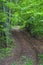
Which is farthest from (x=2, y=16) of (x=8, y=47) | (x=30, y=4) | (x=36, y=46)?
(x=36, y=46)

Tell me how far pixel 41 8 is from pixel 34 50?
4.94 metres

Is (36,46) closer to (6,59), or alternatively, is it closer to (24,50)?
(24,50)

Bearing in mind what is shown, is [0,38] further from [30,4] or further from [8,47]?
[30,4]

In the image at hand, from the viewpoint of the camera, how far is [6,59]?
35.1 ft

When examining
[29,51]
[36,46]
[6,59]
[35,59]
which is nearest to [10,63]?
[6,59]

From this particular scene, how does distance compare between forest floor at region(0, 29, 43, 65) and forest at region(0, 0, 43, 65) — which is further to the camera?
forest floor at region(0, 29, 43, 65)

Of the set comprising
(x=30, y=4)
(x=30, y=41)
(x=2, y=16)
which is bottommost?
(x=30, y=41)

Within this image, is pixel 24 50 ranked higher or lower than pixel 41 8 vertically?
lower

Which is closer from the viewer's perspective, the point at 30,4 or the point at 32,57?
the point at 30,4

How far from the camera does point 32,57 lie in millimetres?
11016

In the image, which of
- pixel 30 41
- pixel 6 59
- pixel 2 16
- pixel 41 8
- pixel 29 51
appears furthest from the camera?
pixel 30 41

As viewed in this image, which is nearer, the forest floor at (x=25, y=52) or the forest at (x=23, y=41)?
the forest at (x=23, y=41)

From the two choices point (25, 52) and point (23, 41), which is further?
point (23, 41)

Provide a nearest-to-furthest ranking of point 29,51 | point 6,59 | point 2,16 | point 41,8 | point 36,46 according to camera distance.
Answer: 1. point 41,8
2. point 2,16
3. point 6,59
4. point 29,51
5. point 36,46
